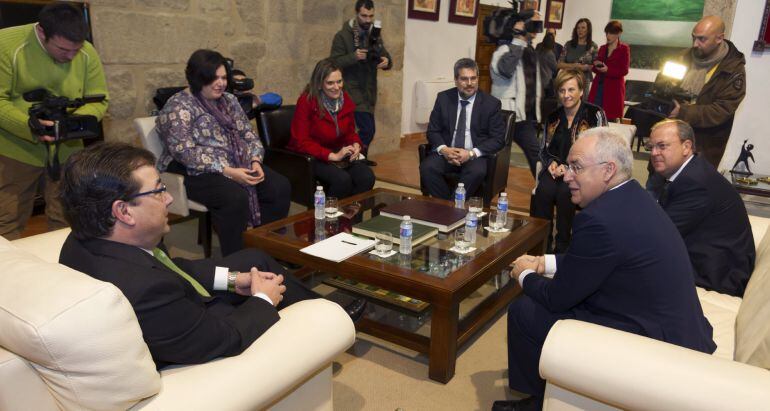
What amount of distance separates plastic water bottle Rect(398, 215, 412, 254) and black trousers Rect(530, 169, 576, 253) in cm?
142

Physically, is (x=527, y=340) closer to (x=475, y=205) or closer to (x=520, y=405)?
(x=520, y=405)

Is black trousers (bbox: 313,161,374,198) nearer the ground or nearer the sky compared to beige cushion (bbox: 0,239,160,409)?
nearer the ground

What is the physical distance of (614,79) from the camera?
664cm

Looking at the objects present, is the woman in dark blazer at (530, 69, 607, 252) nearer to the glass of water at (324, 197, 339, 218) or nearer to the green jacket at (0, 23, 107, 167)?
the glass of water at (324, 197, 339, 218)

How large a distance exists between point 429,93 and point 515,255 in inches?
194

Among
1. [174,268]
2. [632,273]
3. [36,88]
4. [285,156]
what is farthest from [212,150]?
[632,273]

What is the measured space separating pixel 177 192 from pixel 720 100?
3508mm

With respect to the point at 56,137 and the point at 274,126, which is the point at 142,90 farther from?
the point at 56,137

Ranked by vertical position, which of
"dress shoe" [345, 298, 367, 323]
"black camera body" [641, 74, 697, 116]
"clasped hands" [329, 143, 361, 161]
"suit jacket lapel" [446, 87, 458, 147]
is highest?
"black camera body" [641, 74, 697, 116]

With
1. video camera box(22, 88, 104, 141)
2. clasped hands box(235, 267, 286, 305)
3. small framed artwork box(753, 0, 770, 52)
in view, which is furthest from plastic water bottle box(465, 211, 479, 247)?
small framed artwork box(753, 0, 770, 52)

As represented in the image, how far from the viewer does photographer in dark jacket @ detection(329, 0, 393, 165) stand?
507 cm

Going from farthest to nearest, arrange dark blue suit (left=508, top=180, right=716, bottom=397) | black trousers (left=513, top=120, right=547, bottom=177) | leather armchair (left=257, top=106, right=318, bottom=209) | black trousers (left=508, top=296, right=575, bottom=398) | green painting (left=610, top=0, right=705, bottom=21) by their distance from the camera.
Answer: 1. green painting (left=610, top=0, right=705, bottom=21)
2. black trousers (left=513, top=120, right=547, bottom=177)
3. leather armchair (left=257, top=106, right=318, bottom=209)
4. black trousers (left=508, top=296, right=575, bottom=398)
5. dark blue suit (left=508, top=180, right=716, bottom=397)

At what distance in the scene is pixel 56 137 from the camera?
9.14 ft

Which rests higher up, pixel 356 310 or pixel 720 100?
pixel 720 100
